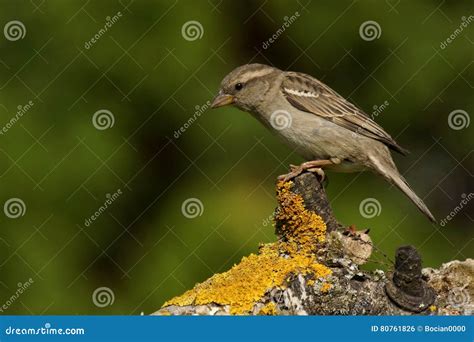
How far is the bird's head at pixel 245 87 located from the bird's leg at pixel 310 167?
63cm

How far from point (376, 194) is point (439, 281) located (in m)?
1.99

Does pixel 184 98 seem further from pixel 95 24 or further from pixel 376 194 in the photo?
pixel 376 194

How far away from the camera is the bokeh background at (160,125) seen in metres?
5.39

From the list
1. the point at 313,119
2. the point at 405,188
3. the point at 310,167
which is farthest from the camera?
the point at 313,119

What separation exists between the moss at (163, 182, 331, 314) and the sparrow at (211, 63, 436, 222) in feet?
4.15

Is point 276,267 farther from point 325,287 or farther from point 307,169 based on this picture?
point 307,169

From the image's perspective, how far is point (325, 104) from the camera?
5656mm

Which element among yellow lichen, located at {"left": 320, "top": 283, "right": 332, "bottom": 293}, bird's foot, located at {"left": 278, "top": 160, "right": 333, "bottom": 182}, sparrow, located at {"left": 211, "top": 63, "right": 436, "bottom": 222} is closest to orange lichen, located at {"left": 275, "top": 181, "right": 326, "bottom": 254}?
bird's foot, located at {"left": 278, "top": 160, "right": 333, "bottom": 182}

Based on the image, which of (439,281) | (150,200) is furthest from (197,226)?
(439,281)

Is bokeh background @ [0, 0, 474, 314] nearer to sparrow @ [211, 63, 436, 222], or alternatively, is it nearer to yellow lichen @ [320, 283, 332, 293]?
sparrow @ [211, 63, 436, 222]

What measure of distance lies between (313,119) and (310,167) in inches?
31.0

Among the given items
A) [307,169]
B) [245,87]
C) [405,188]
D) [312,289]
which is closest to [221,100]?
[245,87]

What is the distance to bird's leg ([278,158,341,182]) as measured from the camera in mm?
4280

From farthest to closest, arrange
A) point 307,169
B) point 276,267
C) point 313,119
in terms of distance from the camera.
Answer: point 313,119
point 307,169
point 276,267
